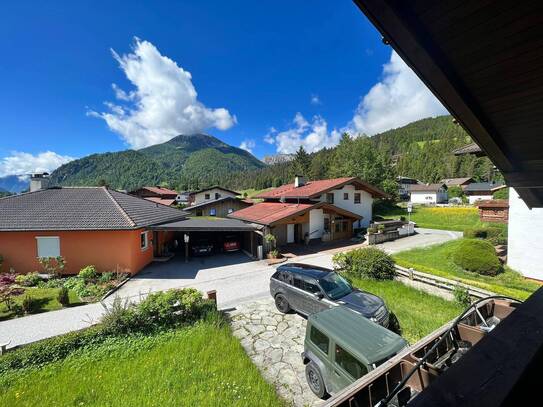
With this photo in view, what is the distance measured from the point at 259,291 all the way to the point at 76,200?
48.9 feet

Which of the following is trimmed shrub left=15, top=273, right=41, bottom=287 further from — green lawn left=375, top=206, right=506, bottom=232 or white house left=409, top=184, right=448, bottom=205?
white house left=409, top=184, right=448, bottom=205

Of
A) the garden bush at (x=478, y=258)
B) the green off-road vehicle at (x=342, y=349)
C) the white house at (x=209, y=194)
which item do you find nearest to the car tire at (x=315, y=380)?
the green off-road vehicle at (x=342, y=349)

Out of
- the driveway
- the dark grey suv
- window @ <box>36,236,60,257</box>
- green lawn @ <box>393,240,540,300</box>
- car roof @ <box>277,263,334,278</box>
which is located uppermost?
window @ <box>36,236,60,257</box>

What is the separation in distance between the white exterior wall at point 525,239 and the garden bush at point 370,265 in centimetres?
593

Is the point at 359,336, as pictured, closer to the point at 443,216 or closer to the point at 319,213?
the point at 319,213

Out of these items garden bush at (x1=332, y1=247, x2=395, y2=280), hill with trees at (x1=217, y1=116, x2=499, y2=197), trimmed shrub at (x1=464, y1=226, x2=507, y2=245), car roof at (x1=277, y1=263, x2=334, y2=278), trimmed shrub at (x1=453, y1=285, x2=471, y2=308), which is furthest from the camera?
hill with trees at (x1=217, y1=116, x2=499, y2=197)

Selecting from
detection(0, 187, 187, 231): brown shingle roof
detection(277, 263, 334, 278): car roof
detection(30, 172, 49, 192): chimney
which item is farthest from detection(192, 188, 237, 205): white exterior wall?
detection(277, 263, 334, 278): car roof

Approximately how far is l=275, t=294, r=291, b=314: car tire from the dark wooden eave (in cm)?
867

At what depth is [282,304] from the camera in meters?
10.0

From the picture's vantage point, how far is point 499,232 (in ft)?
68.6

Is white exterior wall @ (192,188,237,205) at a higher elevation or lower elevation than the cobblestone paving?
higher

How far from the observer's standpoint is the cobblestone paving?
6.20 metres

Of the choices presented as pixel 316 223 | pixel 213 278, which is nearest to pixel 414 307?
pixel 213 278

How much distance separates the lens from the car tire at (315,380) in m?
5.76
